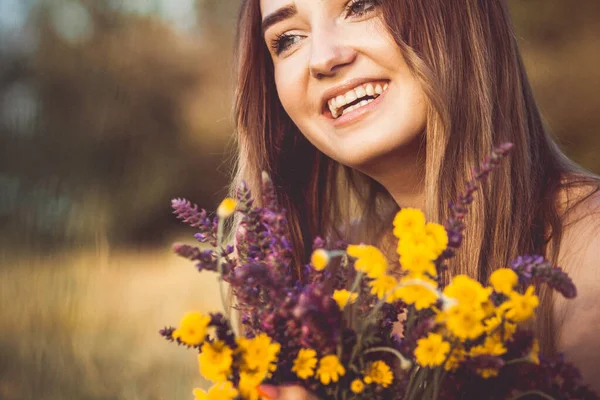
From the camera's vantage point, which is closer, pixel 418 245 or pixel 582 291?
pixel 418 245

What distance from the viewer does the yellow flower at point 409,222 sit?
792 mm

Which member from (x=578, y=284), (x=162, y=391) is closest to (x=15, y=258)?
(x=162, y=391)

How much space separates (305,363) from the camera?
0.80 metres

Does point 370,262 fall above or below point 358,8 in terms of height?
below

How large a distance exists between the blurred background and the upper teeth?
96 centimetres

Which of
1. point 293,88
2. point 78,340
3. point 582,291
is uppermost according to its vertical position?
point 293,88

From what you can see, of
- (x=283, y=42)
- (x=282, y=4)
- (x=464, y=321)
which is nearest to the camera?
(x=464, y=321)

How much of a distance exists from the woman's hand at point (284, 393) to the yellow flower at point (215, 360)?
0.06 meters

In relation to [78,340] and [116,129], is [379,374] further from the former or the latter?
[116,129]

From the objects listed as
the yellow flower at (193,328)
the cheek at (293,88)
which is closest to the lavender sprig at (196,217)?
the yellow flower at (193,328)

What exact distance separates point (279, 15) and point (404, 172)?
0.55 m

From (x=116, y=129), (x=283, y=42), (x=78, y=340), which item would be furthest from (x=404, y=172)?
(x=116, y=129)

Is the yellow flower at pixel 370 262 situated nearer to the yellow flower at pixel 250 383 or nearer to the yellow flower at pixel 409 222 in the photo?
the yellow flower at pixel 409 222

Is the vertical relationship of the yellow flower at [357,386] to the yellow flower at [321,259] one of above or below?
below
